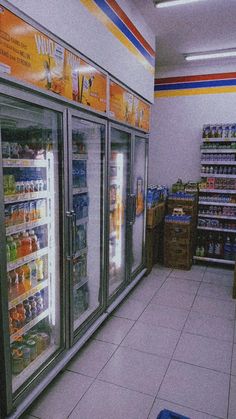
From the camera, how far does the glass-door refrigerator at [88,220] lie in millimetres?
3078

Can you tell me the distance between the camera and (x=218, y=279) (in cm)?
503

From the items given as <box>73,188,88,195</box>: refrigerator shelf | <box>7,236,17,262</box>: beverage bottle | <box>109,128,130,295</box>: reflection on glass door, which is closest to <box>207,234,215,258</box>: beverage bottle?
<box>109,128,130,295</box>: reflection on glass door

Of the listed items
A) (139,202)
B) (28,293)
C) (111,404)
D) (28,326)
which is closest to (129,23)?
(139,202)

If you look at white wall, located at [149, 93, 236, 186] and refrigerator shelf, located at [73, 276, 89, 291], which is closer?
refrigerator shelf, located at [73, 276, 89, 291]

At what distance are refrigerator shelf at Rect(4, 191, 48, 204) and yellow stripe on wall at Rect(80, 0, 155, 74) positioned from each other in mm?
1600

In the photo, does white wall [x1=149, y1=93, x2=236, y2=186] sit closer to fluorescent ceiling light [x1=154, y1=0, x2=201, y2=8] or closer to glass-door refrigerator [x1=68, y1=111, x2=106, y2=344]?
fluorescent ceiling light [x1=154, y1=0, x2=201, y2=8]

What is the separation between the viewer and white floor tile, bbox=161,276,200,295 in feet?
14.8

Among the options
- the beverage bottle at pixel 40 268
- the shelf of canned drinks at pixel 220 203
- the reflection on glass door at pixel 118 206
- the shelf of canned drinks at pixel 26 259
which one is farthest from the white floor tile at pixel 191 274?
the shelf of canned drinks at pixel 26 259

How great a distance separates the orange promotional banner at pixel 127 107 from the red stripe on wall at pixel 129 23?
733 mm

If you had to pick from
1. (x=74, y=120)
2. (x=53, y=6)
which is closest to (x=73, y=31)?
(x=53, y=6)

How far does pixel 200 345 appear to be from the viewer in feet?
10.3

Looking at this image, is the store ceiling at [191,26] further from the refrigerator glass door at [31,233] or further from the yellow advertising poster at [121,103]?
the refrigerator glass door at [31,233]

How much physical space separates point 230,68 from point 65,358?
550 centimetres

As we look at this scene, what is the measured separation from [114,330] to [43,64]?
269 centimetres
